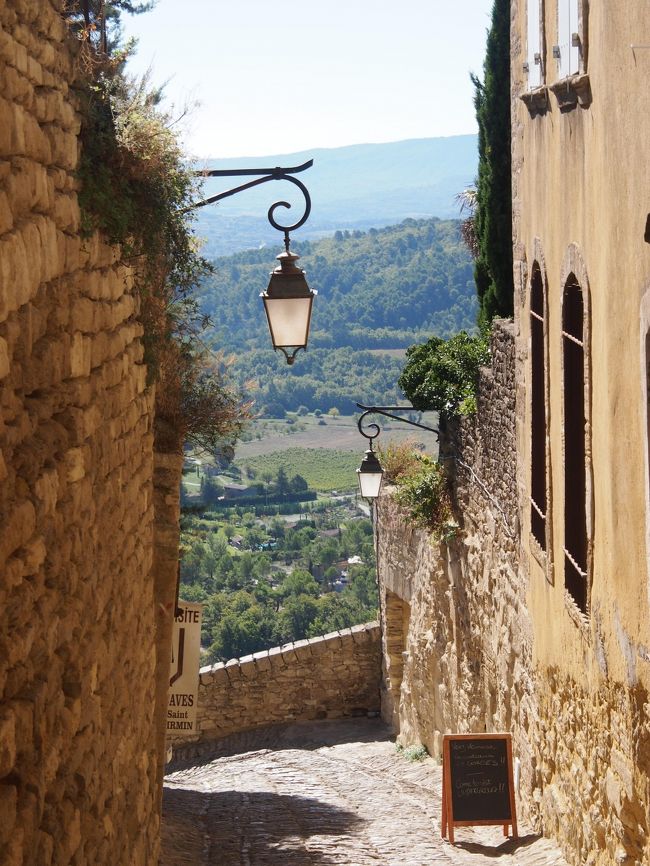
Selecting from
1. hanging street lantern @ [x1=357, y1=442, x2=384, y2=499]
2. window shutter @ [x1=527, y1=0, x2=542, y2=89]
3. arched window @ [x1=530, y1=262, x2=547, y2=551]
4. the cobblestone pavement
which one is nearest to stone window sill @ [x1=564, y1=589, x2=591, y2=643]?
arched window @ [x1=530, y1=262, x2=547, y2=551]

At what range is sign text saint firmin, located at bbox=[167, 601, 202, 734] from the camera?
883 centimetres

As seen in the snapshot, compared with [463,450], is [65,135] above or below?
above

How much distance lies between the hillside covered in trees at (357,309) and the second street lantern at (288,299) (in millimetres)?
55359

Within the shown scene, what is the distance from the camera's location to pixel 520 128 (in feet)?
29.6

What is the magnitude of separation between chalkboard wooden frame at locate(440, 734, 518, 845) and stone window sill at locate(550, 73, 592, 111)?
4.66 meters

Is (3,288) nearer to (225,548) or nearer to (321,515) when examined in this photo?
(225,548)

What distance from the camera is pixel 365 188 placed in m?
160

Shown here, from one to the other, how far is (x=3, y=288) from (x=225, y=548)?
43.9 meters

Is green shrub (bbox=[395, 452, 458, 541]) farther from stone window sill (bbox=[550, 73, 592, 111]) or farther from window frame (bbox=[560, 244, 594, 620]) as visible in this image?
stone window sill (bbox=[550, 73, 592, 111])

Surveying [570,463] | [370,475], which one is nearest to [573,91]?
[570,463]

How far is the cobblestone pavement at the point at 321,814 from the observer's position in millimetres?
8492

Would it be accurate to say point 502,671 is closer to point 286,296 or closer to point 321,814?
point 321,814

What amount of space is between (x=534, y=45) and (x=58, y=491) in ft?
18.6

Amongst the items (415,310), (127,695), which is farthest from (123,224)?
(415,310)
